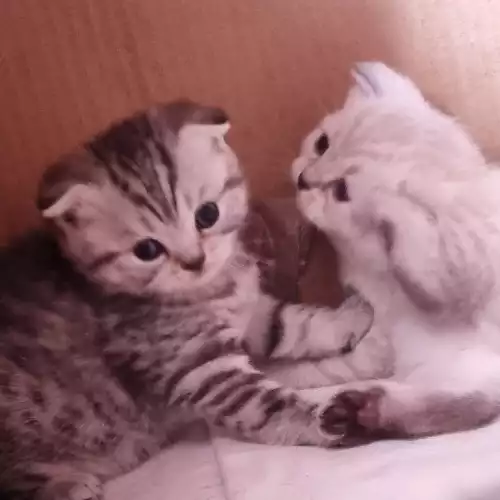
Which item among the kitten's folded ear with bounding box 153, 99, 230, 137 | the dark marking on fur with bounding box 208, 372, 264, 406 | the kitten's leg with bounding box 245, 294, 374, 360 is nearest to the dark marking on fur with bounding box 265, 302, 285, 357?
the kitten's leg with bounding box 245, 294, 374, 360

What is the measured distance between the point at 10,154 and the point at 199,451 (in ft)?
1.47

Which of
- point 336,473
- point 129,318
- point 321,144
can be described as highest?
point 321,144

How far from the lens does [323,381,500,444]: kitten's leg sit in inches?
29.1

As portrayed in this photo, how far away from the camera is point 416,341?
0.79 meters

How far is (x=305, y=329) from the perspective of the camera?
2.87ft

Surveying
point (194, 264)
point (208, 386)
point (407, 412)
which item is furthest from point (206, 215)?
point (407, 412)

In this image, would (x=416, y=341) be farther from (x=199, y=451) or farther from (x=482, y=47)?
(x=482, y=47)

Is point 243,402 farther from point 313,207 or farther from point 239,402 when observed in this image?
point 313,207

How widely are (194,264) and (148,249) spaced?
0.05 m

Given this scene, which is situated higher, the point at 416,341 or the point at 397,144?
the point at 397,144

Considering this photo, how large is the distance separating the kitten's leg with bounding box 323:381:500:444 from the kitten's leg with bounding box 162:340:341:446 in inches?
0.8

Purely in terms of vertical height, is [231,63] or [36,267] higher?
[231,63]

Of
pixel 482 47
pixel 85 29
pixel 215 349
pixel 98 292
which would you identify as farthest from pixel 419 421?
pixel 85 29

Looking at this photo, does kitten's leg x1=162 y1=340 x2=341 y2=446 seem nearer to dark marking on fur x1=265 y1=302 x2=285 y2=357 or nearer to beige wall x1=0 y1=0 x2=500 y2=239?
dark marking on fur x1=265 y1=302 x2=285 y2=357
